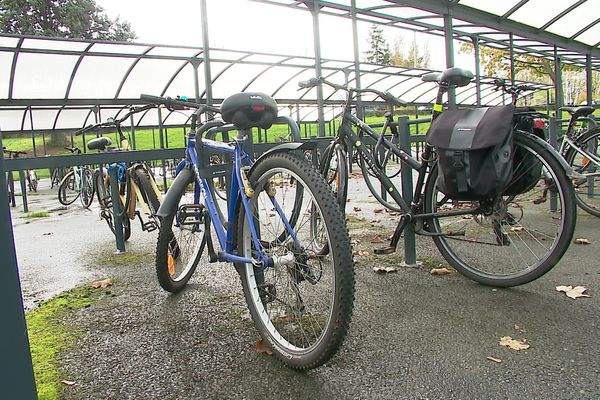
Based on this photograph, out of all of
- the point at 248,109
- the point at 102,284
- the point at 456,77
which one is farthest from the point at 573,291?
the point at 102,284

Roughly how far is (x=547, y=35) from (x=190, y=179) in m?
8.16

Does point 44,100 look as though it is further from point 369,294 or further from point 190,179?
point 369,294

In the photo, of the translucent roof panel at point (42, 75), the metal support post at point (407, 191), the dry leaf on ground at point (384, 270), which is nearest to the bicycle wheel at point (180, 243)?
the dry leaf on ground at point (384, 270)

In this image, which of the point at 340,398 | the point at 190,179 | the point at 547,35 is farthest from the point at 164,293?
the point at 547,35

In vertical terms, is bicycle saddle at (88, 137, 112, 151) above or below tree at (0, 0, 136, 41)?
below

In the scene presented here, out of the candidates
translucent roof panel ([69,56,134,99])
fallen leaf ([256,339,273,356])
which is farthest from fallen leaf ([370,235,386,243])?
translucent roof panel ([69,56,134,99])

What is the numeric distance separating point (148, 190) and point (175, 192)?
124 centimetres

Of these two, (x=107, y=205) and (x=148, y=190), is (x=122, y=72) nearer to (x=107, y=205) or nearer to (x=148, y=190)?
(x=107, y=205)

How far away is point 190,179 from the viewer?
272cm

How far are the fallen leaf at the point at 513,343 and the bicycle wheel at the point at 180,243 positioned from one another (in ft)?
5.73

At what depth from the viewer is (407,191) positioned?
321 cm

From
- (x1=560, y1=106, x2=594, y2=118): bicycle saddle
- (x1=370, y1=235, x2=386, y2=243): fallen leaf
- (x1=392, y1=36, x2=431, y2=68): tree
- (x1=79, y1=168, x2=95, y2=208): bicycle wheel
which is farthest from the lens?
(x1=392, y1=36, x2=431, y2=68): tree

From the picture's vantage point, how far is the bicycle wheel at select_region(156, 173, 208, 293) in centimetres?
279

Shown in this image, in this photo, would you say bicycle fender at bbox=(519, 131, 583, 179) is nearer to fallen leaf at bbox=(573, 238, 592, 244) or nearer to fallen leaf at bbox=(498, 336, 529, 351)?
fallen leaf at bbox=(498, 336, 529, 351)
